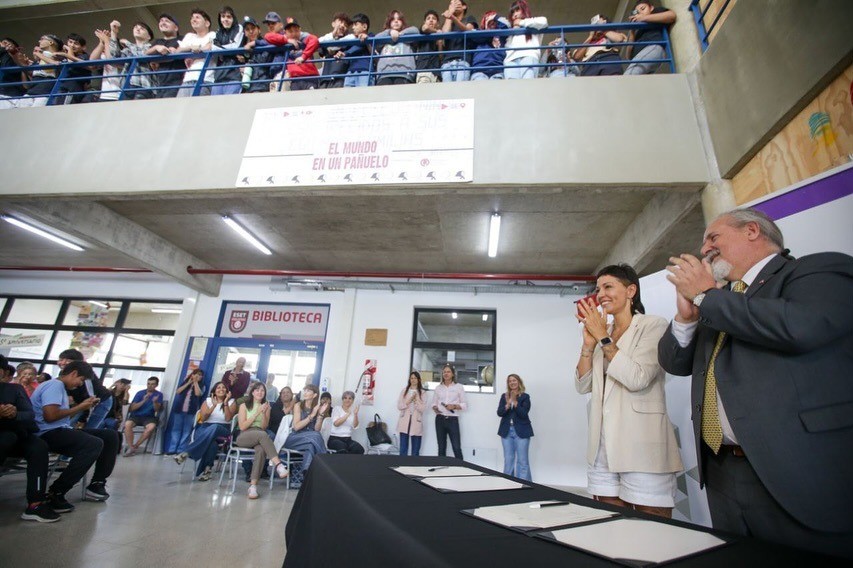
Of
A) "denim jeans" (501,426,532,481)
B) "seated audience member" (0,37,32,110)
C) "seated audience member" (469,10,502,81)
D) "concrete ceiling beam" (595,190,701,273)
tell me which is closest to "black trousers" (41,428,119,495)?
"denim jeans" (501,426,532,481)

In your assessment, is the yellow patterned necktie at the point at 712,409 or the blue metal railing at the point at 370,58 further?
the blue metal railing at the point at 370,58

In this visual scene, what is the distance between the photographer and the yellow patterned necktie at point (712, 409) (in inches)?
41.6

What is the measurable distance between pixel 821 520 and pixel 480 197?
12.0 feet

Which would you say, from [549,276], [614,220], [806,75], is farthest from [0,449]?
[549,276]

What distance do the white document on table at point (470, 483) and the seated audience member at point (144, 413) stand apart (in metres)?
6.92

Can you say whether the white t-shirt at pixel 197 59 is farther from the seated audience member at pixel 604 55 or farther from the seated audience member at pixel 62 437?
the seated audience member at pixel 604 55

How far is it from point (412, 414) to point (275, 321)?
3.20 meters

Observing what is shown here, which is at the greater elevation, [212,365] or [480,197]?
[480,197]

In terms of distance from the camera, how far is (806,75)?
6.55 feet

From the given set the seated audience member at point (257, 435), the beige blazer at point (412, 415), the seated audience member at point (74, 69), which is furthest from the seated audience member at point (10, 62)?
the beige blazer at point (412, 415)

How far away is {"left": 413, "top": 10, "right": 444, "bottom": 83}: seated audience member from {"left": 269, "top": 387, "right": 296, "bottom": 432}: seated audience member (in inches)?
165

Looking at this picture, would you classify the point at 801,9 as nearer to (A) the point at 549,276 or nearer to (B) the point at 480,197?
(B) the point at 480,197

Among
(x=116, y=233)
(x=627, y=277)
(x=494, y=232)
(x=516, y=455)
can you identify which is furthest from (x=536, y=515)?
(x=116, y=233)

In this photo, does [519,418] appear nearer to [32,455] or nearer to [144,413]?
[32,455]
